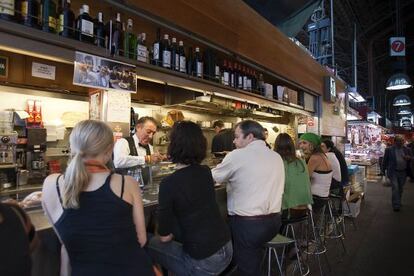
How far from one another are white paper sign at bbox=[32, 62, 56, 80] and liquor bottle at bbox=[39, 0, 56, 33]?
1.02m

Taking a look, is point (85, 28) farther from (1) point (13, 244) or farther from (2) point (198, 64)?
(1) point (13, 244)

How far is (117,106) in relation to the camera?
108 inches

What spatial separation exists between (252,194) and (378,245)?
311cm

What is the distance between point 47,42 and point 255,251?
2.07 metres

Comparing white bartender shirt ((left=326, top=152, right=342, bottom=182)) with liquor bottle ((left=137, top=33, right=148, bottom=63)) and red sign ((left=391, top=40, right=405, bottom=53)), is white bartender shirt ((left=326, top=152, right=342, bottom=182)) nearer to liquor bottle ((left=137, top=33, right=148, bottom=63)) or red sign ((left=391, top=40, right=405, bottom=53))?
liquor bottle ((left=137, top=33, right=148, bottom=63))

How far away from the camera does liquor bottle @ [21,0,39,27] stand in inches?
81.2

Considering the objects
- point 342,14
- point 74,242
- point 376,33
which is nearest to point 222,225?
point 74,242

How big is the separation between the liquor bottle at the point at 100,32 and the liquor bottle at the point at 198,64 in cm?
117

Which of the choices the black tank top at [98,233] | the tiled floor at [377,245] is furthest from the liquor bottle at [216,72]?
the black tank top at [98,233]

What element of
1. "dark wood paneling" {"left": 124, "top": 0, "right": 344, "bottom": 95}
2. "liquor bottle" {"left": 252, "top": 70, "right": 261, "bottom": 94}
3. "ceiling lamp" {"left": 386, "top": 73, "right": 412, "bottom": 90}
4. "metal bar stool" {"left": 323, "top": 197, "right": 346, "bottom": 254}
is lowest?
"metal bar stool" {"left": 323, "top": 197, "right": 346, "bottom": 254}

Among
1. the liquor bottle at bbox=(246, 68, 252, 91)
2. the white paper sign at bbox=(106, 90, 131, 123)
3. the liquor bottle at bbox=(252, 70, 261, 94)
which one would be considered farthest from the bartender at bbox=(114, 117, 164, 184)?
the liquor bottle at bbox=(252, 70, 261, 94)

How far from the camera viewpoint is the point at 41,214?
1.82 m

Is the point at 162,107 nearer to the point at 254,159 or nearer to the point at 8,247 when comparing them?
the point at 254,159

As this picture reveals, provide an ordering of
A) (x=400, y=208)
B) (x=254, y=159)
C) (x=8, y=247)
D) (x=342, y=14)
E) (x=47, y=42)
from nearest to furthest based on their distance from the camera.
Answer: (x=8, y=247) → (x=47, y=42) → (x=254, y=159) → (x=400, y=208) → (x=342, y=14)
